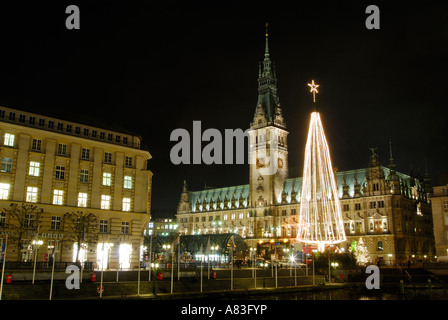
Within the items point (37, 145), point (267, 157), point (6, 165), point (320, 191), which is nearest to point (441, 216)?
point (320, 191)

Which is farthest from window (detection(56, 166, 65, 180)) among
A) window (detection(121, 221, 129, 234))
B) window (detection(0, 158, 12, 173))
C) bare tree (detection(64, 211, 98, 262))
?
window (detection(121, 221, 129, 234))

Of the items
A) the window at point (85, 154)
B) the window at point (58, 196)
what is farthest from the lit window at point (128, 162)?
the window at point (58, 196)

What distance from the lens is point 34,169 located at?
68188 millimetres

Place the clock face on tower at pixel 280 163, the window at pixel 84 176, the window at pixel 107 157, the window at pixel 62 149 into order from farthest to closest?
the clock face on tower at pixel 280 163 → the window at pixel 107 157 → the window at pixel 84 176 → the window at pixel 62 149

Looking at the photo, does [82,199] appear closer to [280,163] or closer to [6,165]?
[6,165]

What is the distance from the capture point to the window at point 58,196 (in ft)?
228

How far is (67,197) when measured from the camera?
70312mm

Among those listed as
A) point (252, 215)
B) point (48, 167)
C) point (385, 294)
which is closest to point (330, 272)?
point (385, 294)

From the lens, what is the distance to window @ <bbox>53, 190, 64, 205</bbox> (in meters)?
69.4

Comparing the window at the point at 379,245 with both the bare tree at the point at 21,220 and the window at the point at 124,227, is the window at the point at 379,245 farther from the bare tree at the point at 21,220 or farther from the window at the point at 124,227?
the bare tree at the point at 21,220

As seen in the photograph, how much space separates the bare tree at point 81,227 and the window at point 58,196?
8.20 feet

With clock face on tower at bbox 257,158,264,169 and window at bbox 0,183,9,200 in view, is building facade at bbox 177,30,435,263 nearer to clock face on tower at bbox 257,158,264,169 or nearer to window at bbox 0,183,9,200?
clock face on tower at bbox 257,158,264,169

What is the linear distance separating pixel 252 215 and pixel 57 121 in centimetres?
9792
